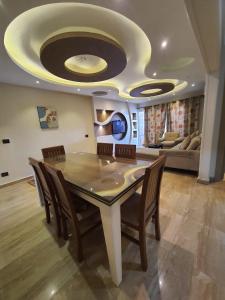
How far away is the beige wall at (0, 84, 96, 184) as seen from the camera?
3.18m

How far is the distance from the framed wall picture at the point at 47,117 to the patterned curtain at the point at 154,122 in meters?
4.61

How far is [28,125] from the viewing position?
11.6 feet

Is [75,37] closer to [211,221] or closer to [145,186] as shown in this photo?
[145,186]

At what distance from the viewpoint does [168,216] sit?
190 centimetres

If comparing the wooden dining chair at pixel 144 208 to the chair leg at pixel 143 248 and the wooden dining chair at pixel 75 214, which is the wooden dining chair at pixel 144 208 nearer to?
the chair leg at pixel 143 248

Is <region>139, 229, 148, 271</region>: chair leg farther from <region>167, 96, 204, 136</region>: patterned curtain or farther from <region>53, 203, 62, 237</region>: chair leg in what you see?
<region>167, 96, 204, 136</region>: patterned curtain

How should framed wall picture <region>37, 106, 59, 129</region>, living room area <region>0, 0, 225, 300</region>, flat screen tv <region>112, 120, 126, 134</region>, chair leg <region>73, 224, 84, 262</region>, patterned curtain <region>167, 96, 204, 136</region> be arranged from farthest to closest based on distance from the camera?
flat screen tv <region>112, 120, 126, 134</region> → patterned curtain <region>167, 96, 204, 136</region> → framed wall picture <region>37, 106, 59, 129</region> → chair leg <region>73, 224, 84, 262</region> → living room area <region>0, 0, 225, 300</region>

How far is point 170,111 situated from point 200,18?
17.2 feet

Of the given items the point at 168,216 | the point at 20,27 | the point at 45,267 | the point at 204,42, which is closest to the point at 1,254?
the point at 45,267

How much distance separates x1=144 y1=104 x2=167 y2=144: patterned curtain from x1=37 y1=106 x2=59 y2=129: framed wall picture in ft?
15.1

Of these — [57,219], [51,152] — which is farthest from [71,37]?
[57,219]

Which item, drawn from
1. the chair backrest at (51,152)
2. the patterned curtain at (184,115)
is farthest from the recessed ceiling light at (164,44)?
the patterned curtain at (184,115)

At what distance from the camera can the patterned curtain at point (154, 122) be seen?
641cm

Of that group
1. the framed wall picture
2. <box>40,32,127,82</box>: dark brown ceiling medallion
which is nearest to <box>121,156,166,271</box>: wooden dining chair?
<box>40,32,127,82</box>: dark brown ceiling medallion
